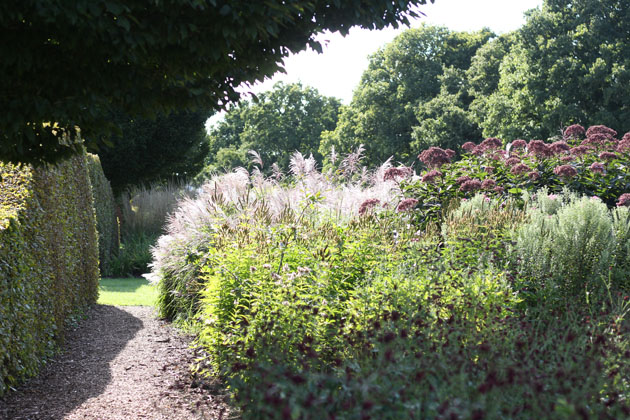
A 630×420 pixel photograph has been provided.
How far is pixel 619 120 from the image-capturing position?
19.1m

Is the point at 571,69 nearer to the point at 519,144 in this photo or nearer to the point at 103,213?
the point at 519,144

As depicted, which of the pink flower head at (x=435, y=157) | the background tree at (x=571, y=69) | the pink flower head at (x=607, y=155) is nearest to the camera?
the pink flower head at (x=607, y=155)

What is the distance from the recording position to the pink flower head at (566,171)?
7398mm

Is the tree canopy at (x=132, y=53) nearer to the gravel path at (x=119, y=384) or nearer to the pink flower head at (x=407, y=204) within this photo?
the gravel path at (x=119, y=384)

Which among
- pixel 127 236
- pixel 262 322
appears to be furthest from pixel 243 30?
pixel 127 236

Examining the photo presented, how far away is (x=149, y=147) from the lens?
19578mm

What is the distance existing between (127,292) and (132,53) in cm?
878

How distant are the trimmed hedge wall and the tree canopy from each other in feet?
2.44

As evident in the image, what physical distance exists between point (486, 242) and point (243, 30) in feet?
11.6

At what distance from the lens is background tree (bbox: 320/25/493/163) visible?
1126 inches

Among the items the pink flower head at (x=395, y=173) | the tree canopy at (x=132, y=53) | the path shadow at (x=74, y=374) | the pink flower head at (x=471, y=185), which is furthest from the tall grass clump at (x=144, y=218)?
the tree canopy at (x=132, y=53)

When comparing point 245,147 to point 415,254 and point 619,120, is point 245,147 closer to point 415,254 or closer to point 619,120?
point 619,120

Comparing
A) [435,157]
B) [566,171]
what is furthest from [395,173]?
[566,171]

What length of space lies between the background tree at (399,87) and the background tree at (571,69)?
292 inches
